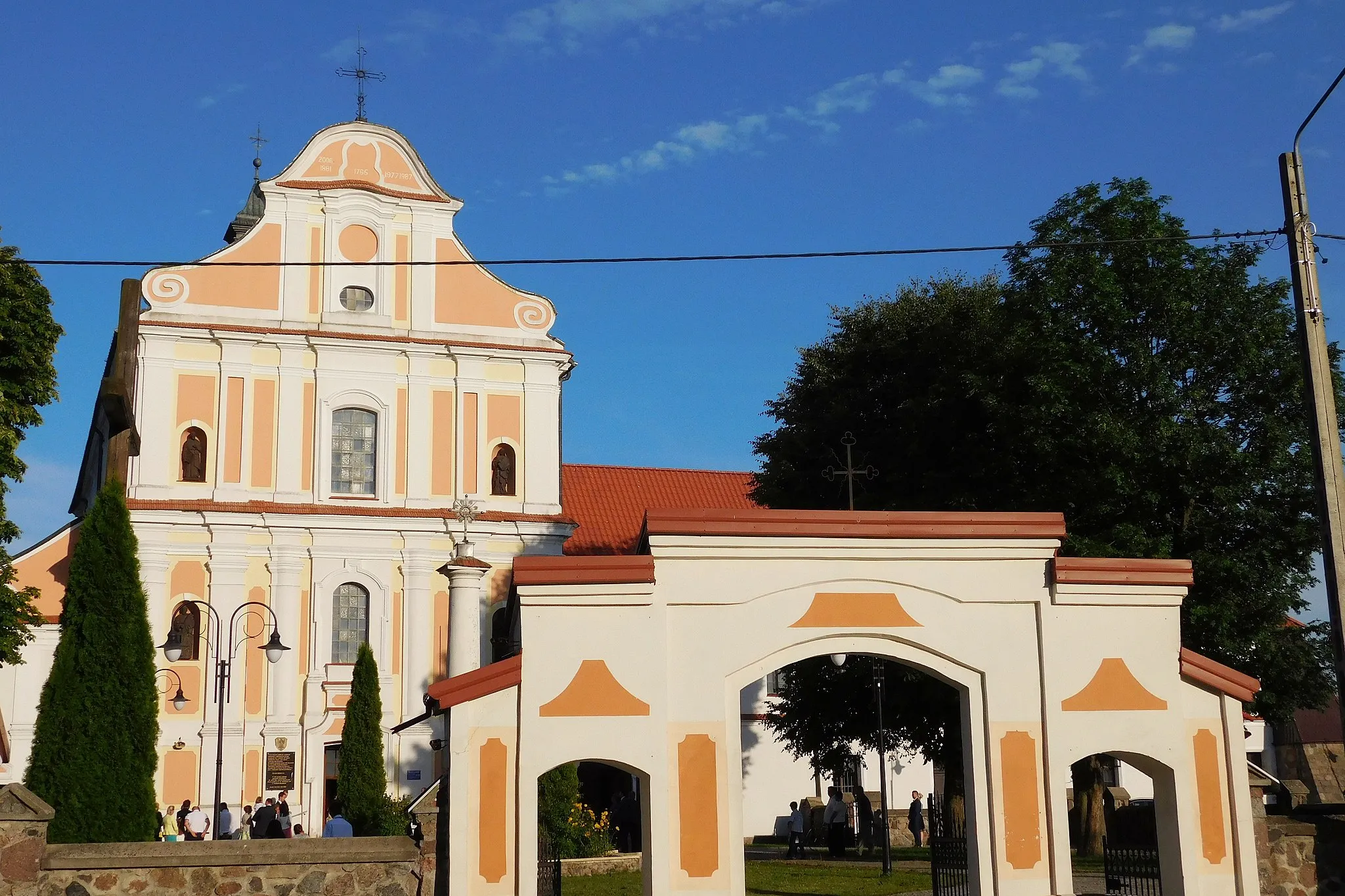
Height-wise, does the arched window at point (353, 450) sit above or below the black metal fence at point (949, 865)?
above

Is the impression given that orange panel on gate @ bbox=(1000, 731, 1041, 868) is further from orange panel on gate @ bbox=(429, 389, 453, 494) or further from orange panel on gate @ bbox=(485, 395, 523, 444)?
orange panel on gate @ bbox=(485, 395, 523, 444)

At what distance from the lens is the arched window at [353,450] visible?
32.2m

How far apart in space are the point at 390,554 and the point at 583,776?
10.2 meters

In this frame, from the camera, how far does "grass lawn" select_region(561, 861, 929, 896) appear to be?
19359 mm

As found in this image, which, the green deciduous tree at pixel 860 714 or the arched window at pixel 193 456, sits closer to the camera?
the green deciduous tree at pixel 860 714

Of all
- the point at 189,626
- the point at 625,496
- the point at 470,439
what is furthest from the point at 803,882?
the point at 625,496

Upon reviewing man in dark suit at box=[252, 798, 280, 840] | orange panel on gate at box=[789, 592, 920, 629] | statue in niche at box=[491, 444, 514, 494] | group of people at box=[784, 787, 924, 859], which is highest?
statue in niche at box=[491, 444, 514, 494]

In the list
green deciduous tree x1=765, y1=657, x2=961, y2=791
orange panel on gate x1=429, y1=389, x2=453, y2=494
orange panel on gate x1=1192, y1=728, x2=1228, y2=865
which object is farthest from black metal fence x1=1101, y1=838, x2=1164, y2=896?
orange panel on gate x1=429, y1=389, x2=453, y2=494

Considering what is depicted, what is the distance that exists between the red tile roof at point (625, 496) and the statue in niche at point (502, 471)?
261 inches

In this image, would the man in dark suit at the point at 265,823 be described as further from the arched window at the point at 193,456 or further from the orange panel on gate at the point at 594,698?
the orange panel on gate at the point at 594,698

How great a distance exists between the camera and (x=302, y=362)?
32.0 metres

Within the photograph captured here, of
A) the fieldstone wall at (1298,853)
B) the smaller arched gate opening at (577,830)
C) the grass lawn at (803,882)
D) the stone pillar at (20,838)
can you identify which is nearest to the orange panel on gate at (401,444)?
the smaller arched gate opening at (577,830)

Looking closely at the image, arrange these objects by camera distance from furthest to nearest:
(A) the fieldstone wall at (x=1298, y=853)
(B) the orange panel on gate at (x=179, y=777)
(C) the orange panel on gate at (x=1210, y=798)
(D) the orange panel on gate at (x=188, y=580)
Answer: (D) the orange panel on gate at (x=188, y=580) → (B) the orange panel on gate at (x=179, y=777) → (A) the fieldstone wall at (x=1298, y=853) → (C) the orange panel on gate at (x=1210, y=798)

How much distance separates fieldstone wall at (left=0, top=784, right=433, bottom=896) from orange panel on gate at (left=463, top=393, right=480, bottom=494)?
63.2ft
